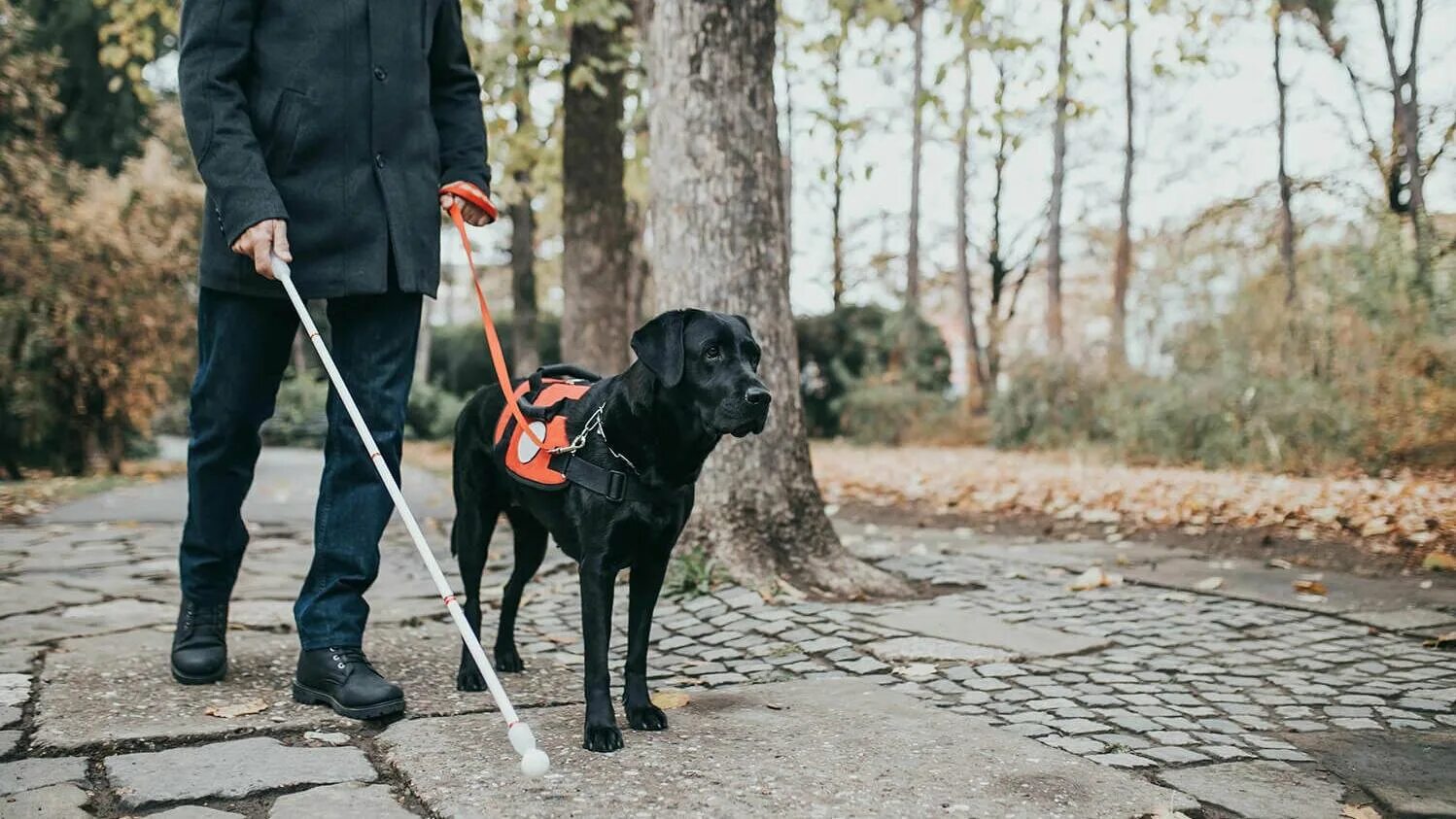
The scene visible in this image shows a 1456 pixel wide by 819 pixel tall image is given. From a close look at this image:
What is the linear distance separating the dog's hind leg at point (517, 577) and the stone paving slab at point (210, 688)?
0.22 feet

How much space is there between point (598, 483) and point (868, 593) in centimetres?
246

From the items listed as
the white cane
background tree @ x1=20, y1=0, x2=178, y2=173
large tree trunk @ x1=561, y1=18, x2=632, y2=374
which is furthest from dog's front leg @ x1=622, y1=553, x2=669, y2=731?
background tree @ x1=20, y1=0, x2=178, y2=173

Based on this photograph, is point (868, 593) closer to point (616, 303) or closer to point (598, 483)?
point (598, 483)

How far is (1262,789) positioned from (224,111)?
2.97 m

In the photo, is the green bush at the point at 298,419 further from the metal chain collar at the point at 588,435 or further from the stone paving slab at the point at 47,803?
the stone paving slab at the point at 47,803

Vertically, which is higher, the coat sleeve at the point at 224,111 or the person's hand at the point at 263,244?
the coat sleeve at the point at 224,111

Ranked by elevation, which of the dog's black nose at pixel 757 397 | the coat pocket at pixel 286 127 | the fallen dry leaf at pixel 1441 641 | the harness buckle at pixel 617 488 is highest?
the coat pocket at pixel 286 127

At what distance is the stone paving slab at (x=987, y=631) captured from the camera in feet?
13.5

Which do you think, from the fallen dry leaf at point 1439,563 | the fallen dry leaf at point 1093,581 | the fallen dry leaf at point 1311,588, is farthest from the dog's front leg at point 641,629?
the fallen dry leaf at point 1439,563

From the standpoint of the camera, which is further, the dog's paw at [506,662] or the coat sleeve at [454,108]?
the dog's paw at [506,662]

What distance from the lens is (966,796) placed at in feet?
8.00

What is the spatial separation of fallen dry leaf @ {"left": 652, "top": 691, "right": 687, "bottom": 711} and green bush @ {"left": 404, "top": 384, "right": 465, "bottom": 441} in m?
16.0

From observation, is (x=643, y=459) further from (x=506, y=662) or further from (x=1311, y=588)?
(x=1311, y=588)

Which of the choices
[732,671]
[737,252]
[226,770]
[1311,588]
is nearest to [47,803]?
[226,770]
